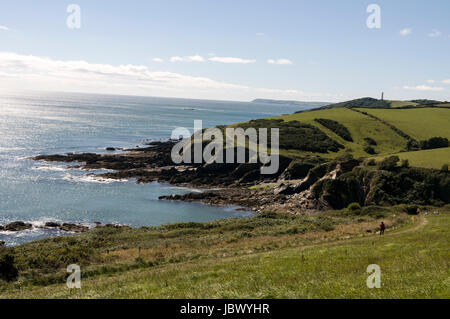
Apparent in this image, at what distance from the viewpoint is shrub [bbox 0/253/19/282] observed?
21812 millimetres

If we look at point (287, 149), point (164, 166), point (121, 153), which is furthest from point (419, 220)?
point (121, 153)

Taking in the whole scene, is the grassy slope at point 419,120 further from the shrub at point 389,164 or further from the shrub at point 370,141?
the shrub at point 389,164

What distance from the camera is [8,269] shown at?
22.5 meters

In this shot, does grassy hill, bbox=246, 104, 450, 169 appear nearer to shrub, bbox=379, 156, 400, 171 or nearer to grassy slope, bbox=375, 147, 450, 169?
grassy slope, bbox=375, 147, 450, 169

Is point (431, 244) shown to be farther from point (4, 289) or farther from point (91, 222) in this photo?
point (91, 222)

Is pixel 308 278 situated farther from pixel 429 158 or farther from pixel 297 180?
pixel 297 180

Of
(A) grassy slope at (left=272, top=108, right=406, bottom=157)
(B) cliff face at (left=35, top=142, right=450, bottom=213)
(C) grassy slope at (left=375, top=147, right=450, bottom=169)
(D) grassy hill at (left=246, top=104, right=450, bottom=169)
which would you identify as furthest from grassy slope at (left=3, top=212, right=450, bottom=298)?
(A) grassy slope at (left=272, top=108, right=406, bottom=157)

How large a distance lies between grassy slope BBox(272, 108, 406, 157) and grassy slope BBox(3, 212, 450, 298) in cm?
7559

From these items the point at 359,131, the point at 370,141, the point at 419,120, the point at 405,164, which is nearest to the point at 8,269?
the point at 405,164

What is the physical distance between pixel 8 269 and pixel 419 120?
131 meters

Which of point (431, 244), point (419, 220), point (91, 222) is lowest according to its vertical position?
point (91, 222)
